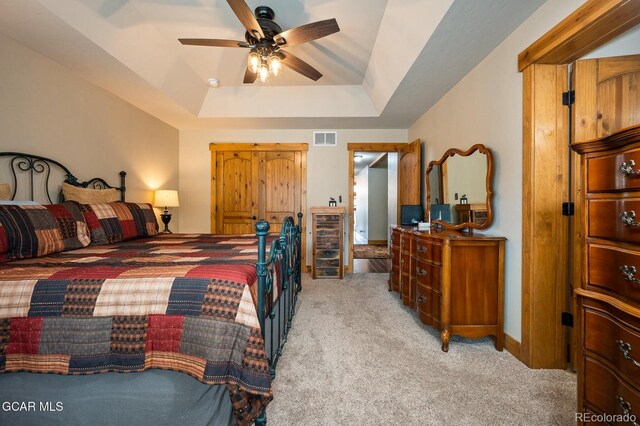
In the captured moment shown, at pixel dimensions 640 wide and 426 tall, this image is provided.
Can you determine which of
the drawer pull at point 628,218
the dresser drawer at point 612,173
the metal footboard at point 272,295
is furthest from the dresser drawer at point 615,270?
the metal footboard at point 272,295

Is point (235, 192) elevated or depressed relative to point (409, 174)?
depressed

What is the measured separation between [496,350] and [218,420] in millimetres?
2092

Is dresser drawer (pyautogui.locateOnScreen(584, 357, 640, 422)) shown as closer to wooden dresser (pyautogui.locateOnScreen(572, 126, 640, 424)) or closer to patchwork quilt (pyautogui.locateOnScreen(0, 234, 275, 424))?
wooden dresser (pyautogui.locateOnScreen(572, 126, 640, 424))

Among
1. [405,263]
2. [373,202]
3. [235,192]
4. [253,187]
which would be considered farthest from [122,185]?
[373,202]

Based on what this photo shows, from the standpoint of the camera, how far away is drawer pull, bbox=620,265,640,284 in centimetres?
90

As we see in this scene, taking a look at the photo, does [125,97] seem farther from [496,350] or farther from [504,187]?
[496,350]

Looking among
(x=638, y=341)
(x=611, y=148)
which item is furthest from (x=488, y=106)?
(x=638, y=341)

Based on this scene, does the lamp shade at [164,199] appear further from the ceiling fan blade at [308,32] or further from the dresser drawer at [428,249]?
the dresser drawer at [428,249]

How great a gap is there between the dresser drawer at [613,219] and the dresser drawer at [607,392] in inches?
20.3

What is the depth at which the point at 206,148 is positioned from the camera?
449 centimetres

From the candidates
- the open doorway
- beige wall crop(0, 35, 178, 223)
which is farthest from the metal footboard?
the open doorway

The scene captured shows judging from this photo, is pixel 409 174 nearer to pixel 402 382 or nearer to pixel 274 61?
pixel 274 61

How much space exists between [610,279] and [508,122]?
1.50m

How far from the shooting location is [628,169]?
0.91 m
